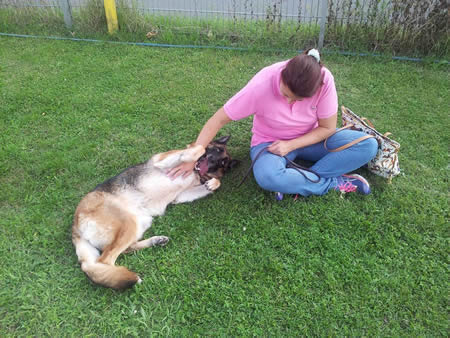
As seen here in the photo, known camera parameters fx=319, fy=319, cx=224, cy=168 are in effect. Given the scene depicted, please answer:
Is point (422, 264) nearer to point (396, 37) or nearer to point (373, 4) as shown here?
point (396, 37)

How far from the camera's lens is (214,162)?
358cm

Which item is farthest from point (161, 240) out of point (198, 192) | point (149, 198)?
point (198, 192)

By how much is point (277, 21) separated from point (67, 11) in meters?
4.30

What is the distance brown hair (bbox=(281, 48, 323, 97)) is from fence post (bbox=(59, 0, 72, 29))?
19.7 feet

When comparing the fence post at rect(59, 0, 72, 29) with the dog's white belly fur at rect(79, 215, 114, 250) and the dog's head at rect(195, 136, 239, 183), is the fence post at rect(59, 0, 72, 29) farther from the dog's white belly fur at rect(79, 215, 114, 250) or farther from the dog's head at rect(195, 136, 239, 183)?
the dog's white belly fur at rect(79, 215, 114, 250)

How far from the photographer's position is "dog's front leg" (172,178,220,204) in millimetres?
3426

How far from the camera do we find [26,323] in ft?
7.98

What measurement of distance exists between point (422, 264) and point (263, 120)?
1895 millimetres

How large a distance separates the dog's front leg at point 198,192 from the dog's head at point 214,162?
161 mm

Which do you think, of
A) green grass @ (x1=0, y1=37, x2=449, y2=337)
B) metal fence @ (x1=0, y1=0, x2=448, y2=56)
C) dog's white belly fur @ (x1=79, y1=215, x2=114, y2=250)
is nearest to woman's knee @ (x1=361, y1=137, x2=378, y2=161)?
green grass @ (x1=0, y1=37, x2=449, y2=337)

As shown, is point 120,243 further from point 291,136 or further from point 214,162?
point 291,136

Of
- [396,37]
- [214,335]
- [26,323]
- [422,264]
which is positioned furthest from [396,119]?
[26,323]

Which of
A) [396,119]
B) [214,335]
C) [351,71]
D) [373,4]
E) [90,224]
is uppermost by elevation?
[373,4]

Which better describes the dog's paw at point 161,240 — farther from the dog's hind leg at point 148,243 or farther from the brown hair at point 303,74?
the brown hair at point 303,74
